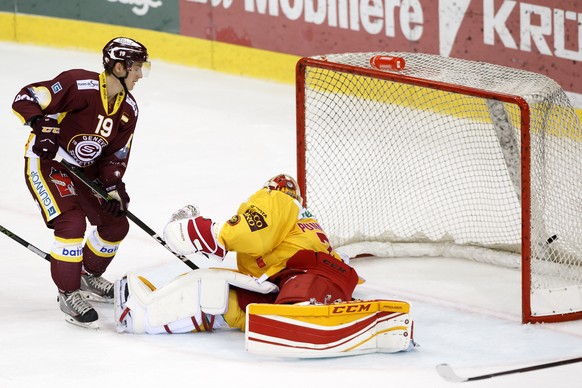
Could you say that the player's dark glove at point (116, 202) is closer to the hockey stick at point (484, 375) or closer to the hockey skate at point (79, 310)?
the hockey skate at point (79, 310)

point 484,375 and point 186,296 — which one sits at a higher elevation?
point 186,296

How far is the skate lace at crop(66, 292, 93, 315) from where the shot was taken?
15.0ft

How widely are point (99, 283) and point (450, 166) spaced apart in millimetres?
1907

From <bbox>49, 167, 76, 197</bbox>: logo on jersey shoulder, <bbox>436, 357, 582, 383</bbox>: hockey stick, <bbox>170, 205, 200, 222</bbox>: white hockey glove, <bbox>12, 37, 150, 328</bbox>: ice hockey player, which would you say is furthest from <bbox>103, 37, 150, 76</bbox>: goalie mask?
<bbox>436, 357, 582, 383</bbox>: hockey stick

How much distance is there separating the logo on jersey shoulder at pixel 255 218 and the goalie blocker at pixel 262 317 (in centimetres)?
18

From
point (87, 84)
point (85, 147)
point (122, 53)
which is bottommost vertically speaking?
point (85, 147)

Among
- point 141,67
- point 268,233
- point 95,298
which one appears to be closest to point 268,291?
point 268,233

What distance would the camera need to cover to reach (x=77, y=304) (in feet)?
15.1

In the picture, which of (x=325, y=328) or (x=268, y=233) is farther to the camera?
(x=268, y=233)

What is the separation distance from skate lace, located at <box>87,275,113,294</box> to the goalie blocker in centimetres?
40

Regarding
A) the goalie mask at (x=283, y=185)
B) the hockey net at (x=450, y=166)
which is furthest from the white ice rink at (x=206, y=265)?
the goalie mask at (x=283, y=185)

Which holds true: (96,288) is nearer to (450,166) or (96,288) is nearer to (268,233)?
(268,233)

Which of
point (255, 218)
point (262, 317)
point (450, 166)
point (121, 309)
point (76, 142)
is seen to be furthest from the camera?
point (450, 166)

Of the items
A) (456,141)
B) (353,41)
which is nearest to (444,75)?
(456,141)
